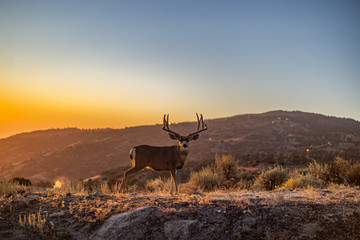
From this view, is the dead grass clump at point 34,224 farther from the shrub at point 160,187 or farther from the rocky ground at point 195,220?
the shrub at point 160,187

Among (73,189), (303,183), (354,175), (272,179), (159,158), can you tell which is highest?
(159,158)

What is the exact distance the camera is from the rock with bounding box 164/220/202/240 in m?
4.93

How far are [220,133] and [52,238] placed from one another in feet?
180

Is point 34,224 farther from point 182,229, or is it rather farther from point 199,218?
point 199,218

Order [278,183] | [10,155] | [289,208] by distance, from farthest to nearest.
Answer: [10,155] → [278,183] → [289,208]

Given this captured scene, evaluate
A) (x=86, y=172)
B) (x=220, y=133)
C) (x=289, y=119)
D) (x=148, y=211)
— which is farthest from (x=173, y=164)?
(x=289, y=119)

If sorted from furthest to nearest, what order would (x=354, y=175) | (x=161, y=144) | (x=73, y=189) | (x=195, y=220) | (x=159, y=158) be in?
(x=161, y=144) < (x=354, y=175) < (x=159, y=158) < (x=73, y=189) < (x=195, y=220)

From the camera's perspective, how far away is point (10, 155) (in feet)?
188

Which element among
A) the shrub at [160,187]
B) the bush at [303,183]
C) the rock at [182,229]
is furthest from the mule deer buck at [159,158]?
the rock at [182,229]

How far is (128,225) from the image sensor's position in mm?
5301

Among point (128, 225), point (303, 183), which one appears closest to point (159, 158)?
point (128, 225)

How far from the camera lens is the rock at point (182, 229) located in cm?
493

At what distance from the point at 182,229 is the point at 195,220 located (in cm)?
34

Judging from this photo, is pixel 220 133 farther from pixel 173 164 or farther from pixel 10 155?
pixel 173 164
